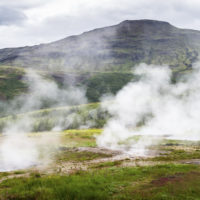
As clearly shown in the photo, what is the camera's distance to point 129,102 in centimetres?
12294

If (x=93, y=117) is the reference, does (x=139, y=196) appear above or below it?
above

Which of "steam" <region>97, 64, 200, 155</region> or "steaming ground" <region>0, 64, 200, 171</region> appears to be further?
"steam" <region>97, 64, 200, 155</region>

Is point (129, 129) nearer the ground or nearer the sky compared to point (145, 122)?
nearer the ground

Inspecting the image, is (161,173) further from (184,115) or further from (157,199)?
(184,115)

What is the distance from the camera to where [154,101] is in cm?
12625

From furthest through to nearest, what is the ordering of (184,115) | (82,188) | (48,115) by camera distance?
(48,115), (184,115), (82,188)

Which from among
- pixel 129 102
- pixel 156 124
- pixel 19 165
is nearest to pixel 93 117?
pixel 129 102

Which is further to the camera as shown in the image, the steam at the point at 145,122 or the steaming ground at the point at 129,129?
the steam at the point at 145,122

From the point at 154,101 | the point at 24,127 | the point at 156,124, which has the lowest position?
the point at 24,127

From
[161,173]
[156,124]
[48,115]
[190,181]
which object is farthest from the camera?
[48,115]

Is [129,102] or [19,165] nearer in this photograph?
[19,165]

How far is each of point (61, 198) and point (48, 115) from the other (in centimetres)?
15907

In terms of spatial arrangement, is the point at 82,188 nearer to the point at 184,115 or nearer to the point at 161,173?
the point at 161,173

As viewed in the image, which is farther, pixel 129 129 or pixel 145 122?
pixel 145 122
